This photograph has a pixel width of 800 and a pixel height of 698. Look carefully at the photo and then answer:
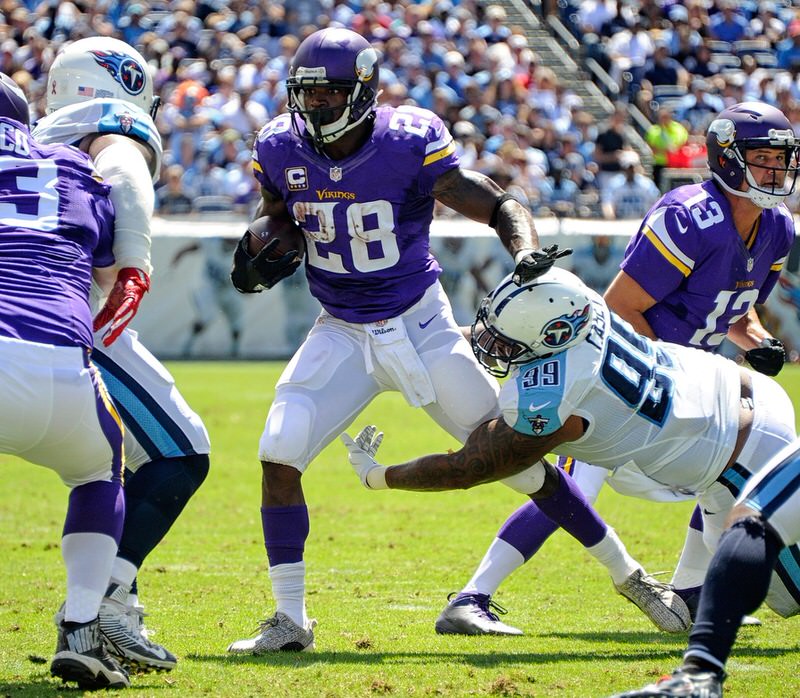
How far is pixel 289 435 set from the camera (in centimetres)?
448

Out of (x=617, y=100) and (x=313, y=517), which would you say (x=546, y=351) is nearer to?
(x=313, y=517)

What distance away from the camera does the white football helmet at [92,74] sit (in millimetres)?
4578

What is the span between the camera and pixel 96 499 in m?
3.73

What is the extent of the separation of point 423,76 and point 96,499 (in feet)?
44.4

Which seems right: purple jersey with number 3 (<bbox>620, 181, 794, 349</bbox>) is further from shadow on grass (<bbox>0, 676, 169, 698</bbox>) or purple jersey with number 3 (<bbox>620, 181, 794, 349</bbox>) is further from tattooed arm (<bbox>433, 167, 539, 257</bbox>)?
shadow on grass (<bbox>0, 676, 169, 698</bbox>)

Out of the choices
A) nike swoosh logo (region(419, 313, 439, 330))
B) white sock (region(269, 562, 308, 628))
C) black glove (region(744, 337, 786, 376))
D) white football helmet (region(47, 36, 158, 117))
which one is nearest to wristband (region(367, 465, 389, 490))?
white sock (region(269, 562, 308, 628))

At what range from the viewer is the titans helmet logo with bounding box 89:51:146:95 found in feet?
15.1

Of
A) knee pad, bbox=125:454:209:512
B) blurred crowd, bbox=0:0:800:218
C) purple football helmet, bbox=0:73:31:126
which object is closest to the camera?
purple football helmet, bbox=0:73:31:126

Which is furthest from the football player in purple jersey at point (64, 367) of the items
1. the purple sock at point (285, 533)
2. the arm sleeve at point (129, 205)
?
the purple sock at point (285, 533)

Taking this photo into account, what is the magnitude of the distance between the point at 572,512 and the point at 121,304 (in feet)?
5.90

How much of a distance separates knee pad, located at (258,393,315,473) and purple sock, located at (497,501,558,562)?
3.08 feet

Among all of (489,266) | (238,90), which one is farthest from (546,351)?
(238,90)

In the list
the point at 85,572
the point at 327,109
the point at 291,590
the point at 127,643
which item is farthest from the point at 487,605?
the point at 327,109

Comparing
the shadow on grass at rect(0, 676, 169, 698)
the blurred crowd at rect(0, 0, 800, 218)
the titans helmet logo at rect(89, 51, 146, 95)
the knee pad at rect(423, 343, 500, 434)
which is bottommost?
the blurred crowd at rect(0, 0, 800, 218)
